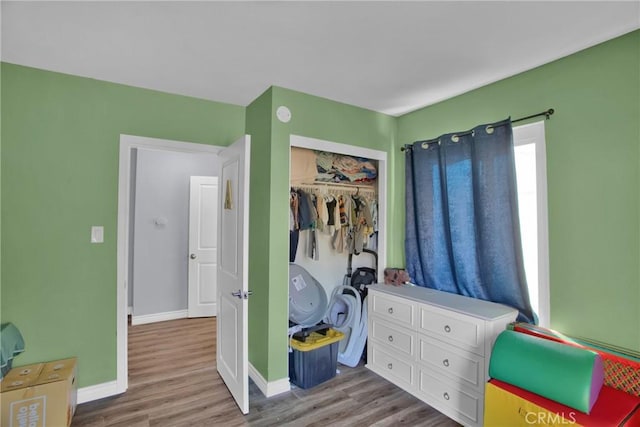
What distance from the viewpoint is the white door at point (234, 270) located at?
231cm

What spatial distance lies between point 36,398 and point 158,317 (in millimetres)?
2448

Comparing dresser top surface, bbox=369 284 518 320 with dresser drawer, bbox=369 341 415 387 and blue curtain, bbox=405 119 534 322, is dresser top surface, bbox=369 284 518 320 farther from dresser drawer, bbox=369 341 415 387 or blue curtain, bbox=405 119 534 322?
dresser drawer, bbox=369 341 415 387

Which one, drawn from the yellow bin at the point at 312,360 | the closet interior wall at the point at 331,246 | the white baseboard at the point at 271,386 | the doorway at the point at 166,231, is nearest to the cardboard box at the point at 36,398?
the white baseboard at the point at 271,386

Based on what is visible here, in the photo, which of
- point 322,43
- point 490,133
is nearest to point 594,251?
point 490,133

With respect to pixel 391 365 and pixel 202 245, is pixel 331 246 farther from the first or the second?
pixel 202 245

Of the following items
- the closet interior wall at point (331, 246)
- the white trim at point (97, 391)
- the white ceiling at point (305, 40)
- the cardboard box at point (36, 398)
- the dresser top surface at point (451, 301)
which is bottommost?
the white trim at point (97, 391)

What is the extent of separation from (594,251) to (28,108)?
3808mm

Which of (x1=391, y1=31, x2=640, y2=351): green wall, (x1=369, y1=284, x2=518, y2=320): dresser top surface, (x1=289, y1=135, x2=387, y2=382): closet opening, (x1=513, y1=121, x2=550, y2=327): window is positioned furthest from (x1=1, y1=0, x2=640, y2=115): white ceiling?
(x1=369, y1=284, x2=518, y2=320): dresser top surface

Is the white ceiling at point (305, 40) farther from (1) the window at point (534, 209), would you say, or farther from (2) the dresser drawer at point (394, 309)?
(2) the dresser drawer at point (394, 309)

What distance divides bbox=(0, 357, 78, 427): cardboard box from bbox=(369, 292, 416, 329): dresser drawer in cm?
228

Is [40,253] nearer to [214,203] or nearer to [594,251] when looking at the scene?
[214,203]

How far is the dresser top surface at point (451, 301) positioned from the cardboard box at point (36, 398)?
7.63 feet

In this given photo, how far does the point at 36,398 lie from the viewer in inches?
76.9

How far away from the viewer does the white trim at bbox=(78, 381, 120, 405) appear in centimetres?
245
